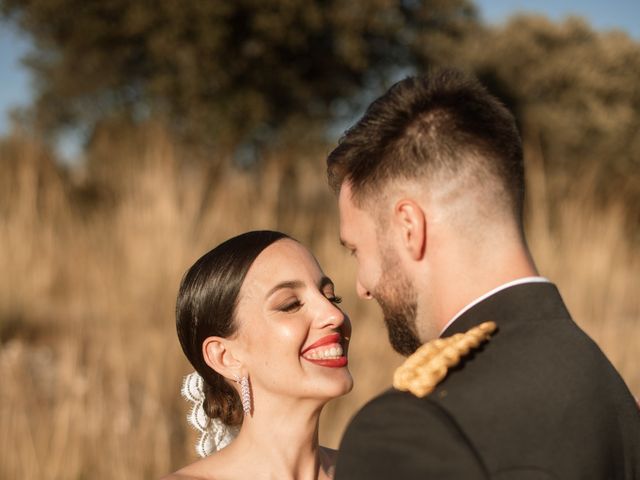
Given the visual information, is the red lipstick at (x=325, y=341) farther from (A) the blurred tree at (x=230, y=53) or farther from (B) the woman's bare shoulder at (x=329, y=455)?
(A) the blurred tree at (x=230, y=53)

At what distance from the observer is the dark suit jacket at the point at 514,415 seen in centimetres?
175

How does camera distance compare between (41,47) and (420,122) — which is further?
(41,47)

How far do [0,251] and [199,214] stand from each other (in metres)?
2.23

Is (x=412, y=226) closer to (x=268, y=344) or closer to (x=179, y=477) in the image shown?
(x=268, y=344)

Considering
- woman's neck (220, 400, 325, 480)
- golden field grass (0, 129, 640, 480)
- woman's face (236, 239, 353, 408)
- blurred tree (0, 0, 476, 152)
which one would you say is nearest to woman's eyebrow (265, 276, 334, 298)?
woman's face (236, 239, 353, 408)

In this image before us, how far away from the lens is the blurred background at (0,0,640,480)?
22.3 feet

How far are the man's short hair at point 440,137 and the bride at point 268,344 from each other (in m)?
0.64

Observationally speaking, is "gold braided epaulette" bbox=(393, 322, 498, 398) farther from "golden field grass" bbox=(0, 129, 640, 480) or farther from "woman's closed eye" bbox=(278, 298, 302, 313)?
"golden field grass" bbox=(0, 129, 640, 480)

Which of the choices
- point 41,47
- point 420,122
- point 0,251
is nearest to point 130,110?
point 41,47

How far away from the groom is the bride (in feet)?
1.54

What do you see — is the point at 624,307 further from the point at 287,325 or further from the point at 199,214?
the point at 287,325

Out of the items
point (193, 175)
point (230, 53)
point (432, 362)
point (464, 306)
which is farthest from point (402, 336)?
point (230, 53)

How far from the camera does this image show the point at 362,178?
2307 mm

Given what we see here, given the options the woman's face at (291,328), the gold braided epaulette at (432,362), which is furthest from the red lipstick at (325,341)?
the gold braided epaulette at (432,362)
